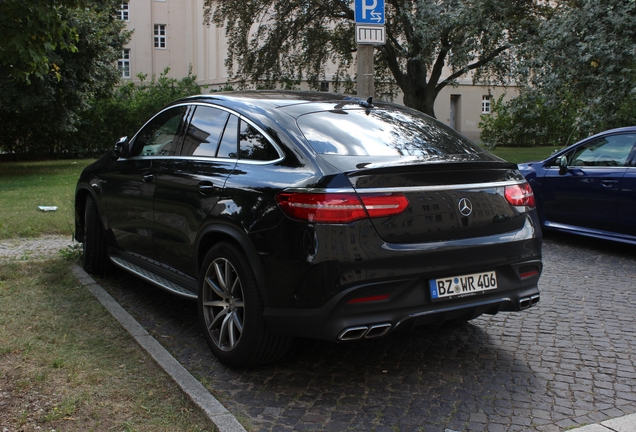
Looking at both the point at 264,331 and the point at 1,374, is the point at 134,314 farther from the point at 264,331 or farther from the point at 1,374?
the point at 264,331

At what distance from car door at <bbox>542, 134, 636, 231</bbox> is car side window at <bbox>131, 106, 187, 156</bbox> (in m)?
5.18

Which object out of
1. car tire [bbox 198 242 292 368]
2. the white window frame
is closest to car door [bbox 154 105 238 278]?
car tire [bbox 198 242 292 368]

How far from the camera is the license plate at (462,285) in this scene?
403cm

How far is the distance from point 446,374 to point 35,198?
1116 cm

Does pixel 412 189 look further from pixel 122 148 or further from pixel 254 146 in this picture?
pixel 122 148

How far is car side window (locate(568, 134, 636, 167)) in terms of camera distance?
815cm

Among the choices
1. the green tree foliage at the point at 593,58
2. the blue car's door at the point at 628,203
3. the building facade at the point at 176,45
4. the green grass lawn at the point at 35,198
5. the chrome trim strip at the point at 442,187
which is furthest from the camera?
the building facade at the point at 176,45

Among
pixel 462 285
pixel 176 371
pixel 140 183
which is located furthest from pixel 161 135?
pixel 462 285

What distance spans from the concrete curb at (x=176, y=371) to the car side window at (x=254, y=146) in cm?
139

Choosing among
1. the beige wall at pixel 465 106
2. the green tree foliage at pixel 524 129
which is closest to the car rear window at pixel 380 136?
the green tree foliage at pixel 524 129

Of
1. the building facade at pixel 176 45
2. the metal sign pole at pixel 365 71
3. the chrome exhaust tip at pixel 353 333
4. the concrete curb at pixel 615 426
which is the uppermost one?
the building facade at pixel 176 45

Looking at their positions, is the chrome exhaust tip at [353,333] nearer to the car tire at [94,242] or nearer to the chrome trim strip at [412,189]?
the chrome trim strip at [412,189]

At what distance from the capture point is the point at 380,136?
14.8ft

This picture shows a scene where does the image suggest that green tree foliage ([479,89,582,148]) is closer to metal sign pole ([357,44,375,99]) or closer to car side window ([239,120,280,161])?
metal sign pole ([357,44,375,99])
